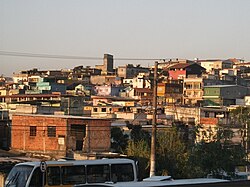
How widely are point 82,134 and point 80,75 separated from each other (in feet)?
234

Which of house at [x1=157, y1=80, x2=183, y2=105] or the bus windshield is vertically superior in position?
house at [x1=157, y1=80, x2=183, y2=105]

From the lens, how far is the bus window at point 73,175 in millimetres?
16984

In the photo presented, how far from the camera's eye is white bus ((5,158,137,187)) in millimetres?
16406

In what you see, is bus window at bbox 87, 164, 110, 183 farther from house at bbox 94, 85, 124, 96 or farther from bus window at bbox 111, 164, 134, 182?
house at bbox 94, 85, 124, 96

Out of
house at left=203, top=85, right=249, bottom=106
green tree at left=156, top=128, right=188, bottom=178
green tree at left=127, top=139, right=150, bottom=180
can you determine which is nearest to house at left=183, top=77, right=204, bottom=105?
house at left=203, top=85, right=249, bottom=106

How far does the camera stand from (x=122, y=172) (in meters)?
18.4

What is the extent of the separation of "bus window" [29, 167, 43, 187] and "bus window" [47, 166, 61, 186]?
27 cm

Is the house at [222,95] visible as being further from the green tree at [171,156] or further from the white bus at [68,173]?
the white bus at [68,173]

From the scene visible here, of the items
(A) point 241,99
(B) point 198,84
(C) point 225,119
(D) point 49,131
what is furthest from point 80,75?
(D) point 49,131

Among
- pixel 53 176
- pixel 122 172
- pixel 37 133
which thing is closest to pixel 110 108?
pixel 37 133

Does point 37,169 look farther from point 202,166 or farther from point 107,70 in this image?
point 107,70

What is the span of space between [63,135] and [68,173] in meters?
16.6

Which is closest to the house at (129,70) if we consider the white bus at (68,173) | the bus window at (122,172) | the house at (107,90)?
the house at (107,90)

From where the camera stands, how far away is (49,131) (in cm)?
3428
